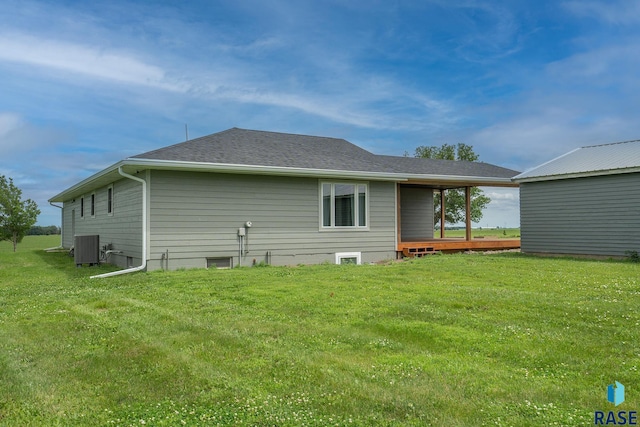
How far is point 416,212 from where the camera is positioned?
2092cm

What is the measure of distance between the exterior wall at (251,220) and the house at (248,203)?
0.09ft

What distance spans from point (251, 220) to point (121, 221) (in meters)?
4.07

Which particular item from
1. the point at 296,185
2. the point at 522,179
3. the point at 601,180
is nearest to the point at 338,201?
the point at 296,185

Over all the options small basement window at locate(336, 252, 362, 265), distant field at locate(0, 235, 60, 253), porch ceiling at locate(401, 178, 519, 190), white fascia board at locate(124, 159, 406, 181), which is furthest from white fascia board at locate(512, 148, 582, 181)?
distant field at locate(0, 235, 60, 253)

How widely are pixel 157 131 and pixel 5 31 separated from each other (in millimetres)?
7467

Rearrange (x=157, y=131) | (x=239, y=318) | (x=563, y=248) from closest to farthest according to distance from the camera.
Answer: (x=239, y=318)
(x=563, y=248)
(x=157, y=131)

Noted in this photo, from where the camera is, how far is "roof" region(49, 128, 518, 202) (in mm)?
11891

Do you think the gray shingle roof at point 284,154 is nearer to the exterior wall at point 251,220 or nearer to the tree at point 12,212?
the exterior wall at point 251,220

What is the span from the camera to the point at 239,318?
627cm

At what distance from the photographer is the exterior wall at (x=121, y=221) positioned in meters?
12.3

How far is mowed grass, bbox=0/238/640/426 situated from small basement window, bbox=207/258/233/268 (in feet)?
12.3

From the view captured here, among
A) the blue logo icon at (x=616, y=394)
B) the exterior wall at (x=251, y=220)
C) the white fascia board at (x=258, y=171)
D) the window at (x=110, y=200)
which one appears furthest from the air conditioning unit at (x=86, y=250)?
the blue logo icon at (x=616, y=394)

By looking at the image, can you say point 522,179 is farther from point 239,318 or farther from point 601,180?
point 239,318

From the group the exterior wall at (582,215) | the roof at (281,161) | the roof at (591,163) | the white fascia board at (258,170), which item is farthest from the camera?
the roof at (591,163)
